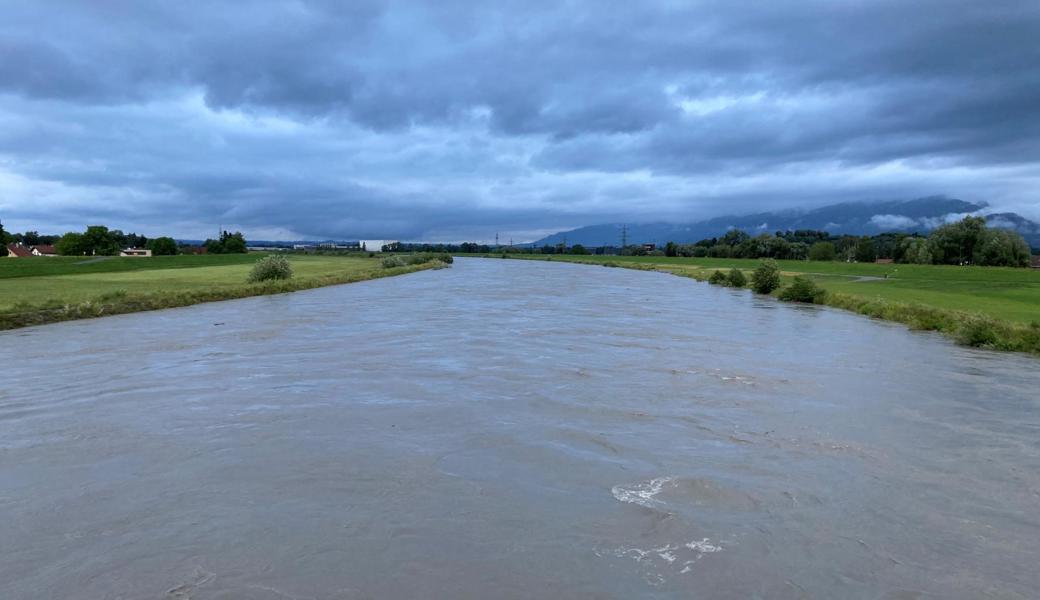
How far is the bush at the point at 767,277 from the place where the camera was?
4706 cm

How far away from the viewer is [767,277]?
4722cm

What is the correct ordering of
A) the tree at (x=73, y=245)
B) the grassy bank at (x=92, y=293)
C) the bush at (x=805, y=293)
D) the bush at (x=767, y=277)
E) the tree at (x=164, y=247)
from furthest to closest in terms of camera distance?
the tree at (x=164, y=247)
the tree at (x=73, y=245)
the bush at (x=767, y=277)
the bush at (x=805, y=293)
the grassy bank at (x=92, y=293)

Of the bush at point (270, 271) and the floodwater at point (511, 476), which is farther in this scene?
the bush at point (270, 271)

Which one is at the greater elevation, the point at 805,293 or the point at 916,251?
the point at 916,251

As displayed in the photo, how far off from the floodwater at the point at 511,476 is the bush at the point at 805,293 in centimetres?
2175

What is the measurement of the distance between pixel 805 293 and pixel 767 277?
7876 millimetres

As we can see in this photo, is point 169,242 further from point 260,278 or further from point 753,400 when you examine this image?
point 753,400

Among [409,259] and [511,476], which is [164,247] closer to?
[409,259]

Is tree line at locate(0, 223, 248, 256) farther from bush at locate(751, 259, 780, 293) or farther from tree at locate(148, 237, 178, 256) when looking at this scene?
bush at locate(751, 259, 780, 293)

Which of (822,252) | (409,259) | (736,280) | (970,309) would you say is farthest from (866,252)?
(970,309)

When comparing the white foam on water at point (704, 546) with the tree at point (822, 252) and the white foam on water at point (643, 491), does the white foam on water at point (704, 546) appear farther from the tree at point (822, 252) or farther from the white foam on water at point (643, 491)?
the tree at point (822, 252)

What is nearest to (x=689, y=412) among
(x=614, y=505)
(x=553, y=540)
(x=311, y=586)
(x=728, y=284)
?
(x=614, y=505)

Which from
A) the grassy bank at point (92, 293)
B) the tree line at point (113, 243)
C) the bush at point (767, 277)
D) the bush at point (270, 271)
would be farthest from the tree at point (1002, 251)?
the tree line at point (113, 243)

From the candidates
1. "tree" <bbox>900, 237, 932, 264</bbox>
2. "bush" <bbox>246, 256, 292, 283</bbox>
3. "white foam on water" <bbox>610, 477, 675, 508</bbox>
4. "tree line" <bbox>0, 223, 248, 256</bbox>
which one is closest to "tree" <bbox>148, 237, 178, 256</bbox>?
"tree line" <bbox>0, 223, 248, 256</bbox>
